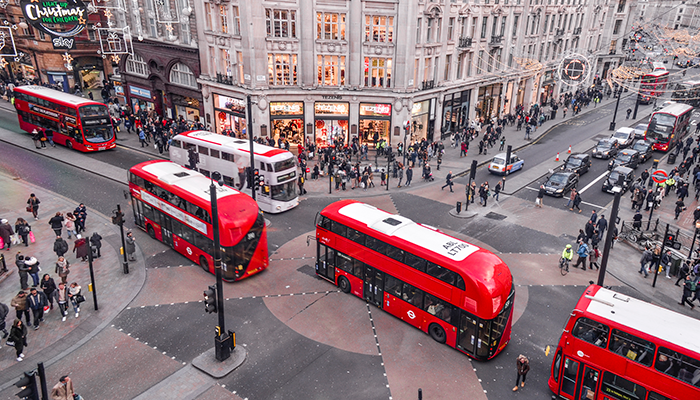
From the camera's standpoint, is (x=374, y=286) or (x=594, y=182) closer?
(x=374, y=286)

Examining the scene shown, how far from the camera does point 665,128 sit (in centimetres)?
4238

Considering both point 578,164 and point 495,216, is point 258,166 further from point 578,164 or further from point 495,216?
point 578,164

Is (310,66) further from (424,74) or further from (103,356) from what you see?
(103,356)

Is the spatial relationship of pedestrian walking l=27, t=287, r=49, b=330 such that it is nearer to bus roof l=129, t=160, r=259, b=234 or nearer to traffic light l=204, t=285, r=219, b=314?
bus roof l=129, t=160, r=259, b=234

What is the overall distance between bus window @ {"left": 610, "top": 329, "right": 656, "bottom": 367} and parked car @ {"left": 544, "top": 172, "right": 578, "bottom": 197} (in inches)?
814

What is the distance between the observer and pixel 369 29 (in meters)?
37.4

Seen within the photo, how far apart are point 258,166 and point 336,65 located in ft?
50.2

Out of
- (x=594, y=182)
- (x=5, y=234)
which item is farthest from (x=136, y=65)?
(x=594, y=182)

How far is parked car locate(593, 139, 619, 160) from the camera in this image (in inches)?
1613

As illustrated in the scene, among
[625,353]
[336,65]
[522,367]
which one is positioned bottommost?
[522,367]

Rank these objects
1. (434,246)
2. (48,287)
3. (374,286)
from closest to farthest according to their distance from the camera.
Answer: (434,246) → (48,287) → (374,286)

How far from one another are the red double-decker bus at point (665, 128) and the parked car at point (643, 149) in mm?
2552

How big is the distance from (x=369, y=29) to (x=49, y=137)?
2735 cm

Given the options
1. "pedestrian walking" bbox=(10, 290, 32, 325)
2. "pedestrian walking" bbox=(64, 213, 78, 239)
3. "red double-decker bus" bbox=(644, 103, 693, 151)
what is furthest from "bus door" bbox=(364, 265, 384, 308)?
"red double-decker bus" bbox=(644, 103, 693, 151)
